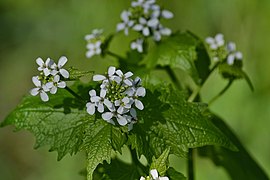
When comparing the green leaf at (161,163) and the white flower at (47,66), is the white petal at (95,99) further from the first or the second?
the green leaf at (161,163)

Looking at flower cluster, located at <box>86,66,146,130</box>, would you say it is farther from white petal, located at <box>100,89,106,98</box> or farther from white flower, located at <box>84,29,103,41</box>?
white flower, located at <box>84,29,103,41</box>

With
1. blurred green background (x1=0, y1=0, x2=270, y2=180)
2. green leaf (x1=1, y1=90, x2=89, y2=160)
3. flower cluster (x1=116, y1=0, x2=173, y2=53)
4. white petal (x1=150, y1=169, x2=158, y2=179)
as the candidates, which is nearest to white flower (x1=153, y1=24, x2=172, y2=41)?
flower cluster (x1=116, y1=0, x2=173, y2=53)

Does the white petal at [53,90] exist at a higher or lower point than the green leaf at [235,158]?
higher

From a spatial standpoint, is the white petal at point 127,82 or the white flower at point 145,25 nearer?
the white petal at point 127,82

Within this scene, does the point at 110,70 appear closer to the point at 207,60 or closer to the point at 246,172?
the point at 207,60

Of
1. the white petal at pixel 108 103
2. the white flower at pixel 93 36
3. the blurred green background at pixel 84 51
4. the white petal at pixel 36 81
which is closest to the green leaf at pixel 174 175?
the white petal at pixel 108 103

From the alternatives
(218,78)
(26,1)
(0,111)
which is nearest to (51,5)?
(26,1)
